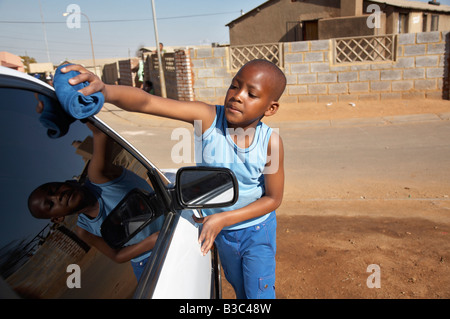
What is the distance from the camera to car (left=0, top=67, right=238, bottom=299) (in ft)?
3.12

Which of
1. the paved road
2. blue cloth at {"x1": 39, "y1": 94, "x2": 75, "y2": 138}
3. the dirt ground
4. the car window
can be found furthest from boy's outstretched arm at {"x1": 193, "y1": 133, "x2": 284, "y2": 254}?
the paved road

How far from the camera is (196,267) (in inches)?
Result: 56.9

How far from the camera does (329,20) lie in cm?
1739

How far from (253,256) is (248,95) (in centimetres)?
75

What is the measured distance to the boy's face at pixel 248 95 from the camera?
1.73 metres

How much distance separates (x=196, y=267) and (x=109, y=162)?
506 mm

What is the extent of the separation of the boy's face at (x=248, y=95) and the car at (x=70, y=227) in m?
0.30

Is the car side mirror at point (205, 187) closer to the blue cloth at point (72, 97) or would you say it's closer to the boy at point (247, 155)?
the boy at point (247, 155)

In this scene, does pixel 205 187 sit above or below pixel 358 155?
above

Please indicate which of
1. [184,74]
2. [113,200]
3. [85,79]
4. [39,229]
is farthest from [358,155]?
[184,74]

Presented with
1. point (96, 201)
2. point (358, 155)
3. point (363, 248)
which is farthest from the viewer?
point (358, 155)

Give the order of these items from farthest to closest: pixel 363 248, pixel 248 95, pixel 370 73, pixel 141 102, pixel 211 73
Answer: pixel 211 73 < pixel 370 73 < pixel 363 248 < pixel 248 95 < pixel 141 102

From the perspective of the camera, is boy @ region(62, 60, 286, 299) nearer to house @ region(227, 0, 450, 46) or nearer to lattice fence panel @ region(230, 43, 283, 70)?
lattice fence panel @ region(230, 43, 283, 70)

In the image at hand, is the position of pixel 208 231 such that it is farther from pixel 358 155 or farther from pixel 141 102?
pixel 358 155
